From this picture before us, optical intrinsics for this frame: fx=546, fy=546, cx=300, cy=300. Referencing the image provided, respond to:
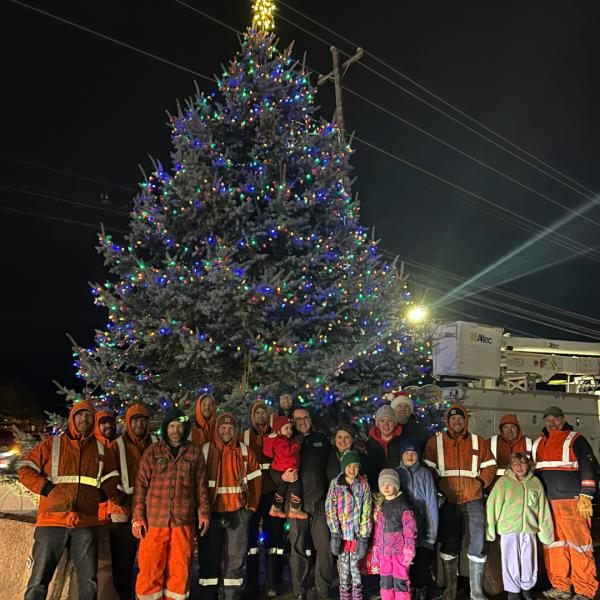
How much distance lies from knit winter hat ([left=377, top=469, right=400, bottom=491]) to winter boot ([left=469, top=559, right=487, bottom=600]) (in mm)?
1442

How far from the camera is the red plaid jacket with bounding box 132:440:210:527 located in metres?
4.96

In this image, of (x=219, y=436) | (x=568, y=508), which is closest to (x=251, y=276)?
(x=219, y=436)

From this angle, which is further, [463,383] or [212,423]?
[463,383]

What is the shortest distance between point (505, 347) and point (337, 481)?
10755 mm

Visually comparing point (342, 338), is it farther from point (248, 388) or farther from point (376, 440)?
point (376, 440)

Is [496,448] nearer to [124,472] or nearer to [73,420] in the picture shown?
[124,472]

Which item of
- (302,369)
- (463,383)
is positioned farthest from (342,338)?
(463,383)

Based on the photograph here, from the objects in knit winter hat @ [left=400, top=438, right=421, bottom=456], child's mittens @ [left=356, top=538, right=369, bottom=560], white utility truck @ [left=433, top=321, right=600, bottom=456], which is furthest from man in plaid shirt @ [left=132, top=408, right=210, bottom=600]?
white utility truck @ [left=433, top=321, right=600, bottom=456]

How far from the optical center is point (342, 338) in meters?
8.48

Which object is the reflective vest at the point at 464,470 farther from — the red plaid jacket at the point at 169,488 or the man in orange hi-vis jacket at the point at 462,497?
the red plaid jacket at the point at 169,488

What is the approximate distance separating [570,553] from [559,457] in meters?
1.04

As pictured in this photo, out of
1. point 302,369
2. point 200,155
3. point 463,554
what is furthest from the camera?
point 200,155

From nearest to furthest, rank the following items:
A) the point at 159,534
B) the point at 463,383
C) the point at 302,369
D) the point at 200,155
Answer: the point at 159,534 < the point at 302,369 < the point at 200,155 < the point at 463,383

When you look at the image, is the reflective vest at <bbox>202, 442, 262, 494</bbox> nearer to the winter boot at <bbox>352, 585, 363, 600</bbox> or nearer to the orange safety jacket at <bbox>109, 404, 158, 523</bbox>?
the orange safety jacket at <bbox>109, 404, 158, 523</bbox>
